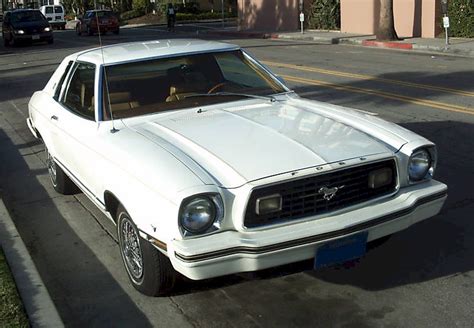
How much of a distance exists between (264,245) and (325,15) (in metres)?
28.8

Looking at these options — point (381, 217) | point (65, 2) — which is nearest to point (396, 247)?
point (381, 217)

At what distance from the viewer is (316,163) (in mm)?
3730

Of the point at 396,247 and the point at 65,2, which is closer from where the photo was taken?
the point at 396,247

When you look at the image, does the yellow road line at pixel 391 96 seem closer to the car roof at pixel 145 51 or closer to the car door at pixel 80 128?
the car roof at pixel 145 51

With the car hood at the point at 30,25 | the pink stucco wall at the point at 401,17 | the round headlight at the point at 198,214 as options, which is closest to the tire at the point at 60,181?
the round headlight at the point at 198,214

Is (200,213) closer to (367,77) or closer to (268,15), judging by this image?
(367,77)

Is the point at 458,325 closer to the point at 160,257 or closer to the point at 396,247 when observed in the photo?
the point at 396,247

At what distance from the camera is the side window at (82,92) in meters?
5.14

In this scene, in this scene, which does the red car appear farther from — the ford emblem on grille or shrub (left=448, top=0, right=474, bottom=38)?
the ford emblem on grille

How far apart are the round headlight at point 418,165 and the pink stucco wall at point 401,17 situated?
829 inches

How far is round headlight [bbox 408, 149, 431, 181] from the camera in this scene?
13.6 ft

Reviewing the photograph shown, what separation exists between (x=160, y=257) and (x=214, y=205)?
553 millimetres

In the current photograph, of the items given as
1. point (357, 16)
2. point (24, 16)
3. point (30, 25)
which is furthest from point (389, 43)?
point (24, 16)

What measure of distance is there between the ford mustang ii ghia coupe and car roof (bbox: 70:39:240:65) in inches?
1.0
